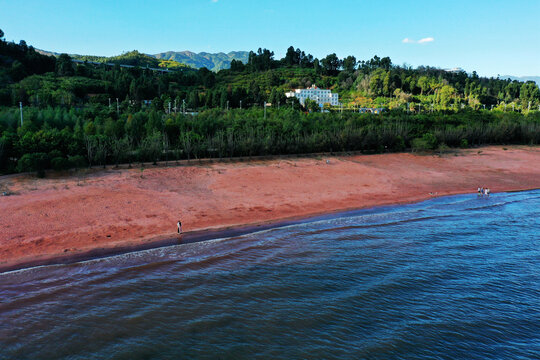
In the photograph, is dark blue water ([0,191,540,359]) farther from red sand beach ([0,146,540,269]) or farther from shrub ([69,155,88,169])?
shrub ([69,155,88,169])

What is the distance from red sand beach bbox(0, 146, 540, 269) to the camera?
13977 mm

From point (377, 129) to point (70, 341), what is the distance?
107 ft

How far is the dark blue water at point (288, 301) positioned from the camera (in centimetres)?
838

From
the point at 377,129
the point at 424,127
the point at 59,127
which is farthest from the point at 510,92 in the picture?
the point at 59,127

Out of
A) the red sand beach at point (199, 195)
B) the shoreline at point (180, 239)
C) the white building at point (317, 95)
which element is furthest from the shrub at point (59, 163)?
the white building at point (317, 95)

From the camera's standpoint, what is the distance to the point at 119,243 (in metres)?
13.5

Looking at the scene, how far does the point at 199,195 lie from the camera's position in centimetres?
1955

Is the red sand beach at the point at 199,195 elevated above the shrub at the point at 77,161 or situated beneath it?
situated beneath

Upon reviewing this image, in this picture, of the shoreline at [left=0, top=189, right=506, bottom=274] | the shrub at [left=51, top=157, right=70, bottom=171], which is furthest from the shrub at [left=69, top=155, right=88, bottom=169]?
the shoreline at [left=0, top=189, right=506, bottom=274]

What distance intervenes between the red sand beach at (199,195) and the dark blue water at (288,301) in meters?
1.95

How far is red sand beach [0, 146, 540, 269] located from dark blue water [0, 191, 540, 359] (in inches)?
76.6

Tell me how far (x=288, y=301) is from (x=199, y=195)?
10.4 metres

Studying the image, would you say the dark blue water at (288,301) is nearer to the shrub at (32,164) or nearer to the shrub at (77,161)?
the shrub at (32,164)

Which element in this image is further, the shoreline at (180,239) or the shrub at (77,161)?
the shrub at (77,161)
